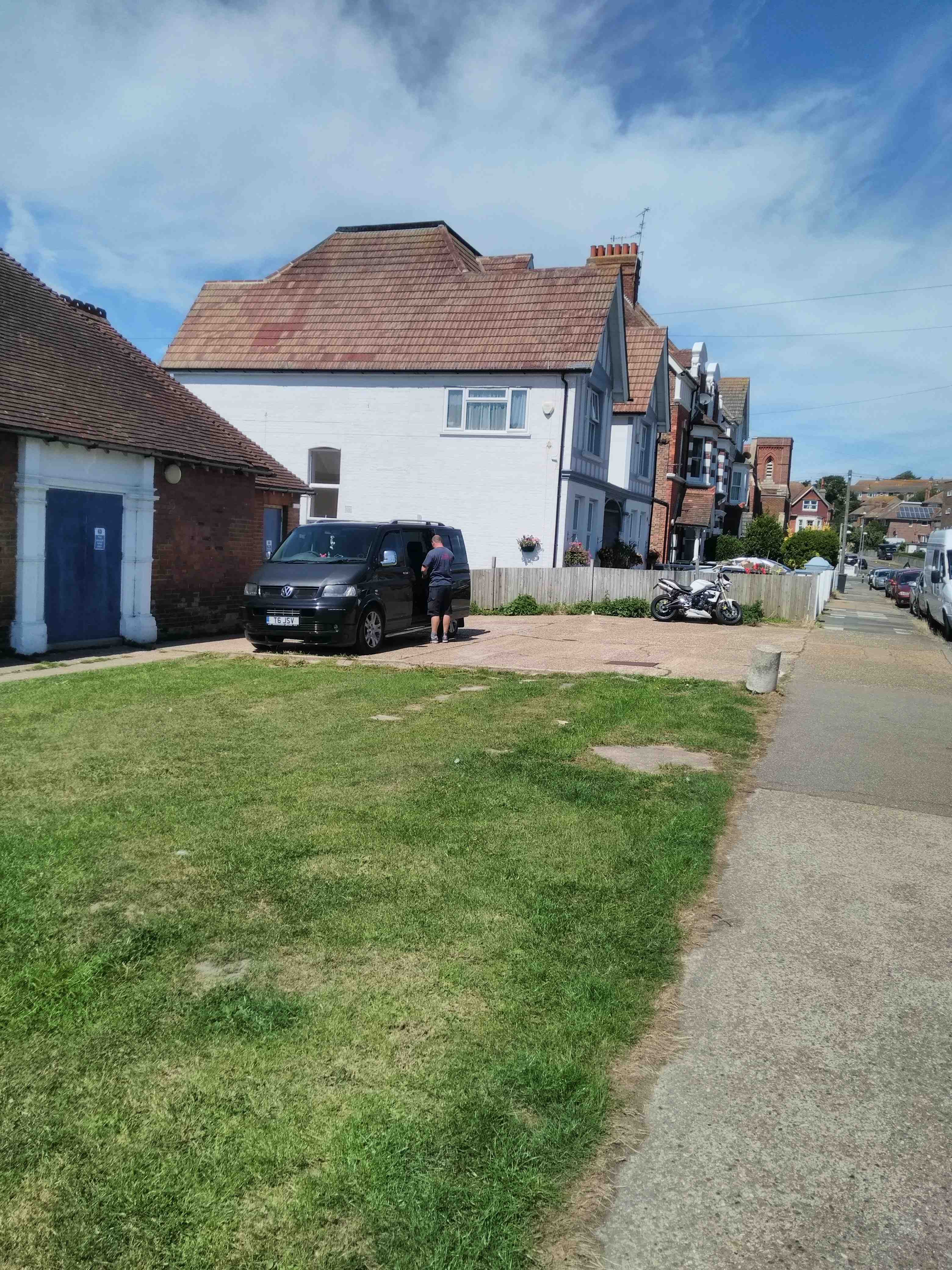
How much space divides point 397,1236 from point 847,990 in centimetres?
224

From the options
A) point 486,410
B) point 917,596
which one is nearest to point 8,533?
point 486,410

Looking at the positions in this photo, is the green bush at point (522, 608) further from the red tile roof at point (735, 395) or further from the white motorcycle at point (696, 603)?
the red tile roof at point (735, 395)

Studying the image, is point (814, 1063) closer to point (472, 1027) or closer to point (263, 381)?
point (472, 1027)

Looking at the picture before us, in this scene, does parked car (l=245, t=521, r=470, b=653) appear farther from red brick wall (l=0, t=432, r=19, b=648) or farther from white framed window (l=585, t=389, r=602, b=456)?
white framed window (l=585, t=389, r=602, b=456)

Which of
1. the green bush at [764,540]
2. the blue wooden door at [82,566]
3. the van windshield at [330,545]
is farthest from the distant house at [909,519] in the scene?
the blue wooden door at [82,566]

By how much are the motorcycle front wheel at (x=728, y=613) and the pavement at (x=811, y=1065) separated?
16019 mm

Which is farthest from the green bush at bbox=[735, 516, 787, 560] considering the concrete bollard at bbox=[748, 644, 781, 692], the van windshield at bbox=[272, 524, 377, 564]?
the concrete bollard at bbox=[748, 644, 781, 692]

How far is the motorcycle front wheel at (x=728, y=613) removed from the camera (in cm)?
2259

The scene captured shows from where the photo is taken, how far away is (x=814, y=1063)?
331 cm

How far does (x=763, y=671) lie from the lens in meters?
11.5

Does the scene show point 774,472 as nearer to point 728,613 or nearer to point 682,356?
point 682,356

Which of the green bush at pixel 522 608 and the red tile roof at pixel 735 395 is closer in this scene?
the green bush at pixel 522 608

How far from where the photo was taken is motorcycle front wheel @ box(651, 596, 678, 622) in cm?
2281

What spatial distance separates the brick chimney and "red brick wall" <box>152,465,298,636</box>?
2259 cm
